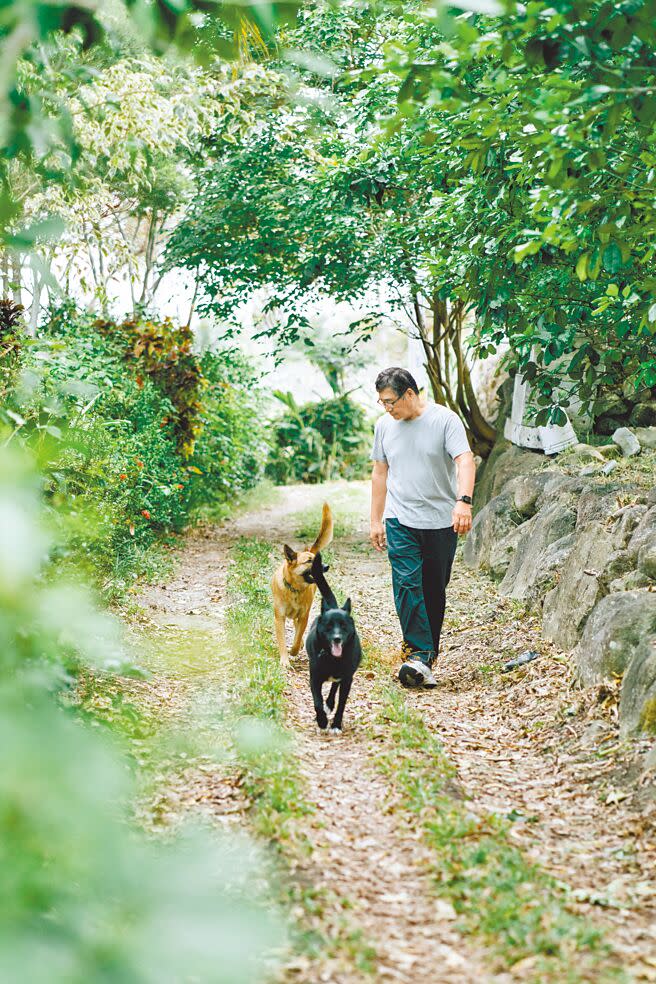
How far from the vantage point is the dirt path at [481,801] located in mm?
3098

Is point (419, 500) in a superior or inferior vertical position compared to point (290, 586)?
superior

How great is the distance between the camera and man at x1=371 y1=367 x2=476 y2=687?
258 inches

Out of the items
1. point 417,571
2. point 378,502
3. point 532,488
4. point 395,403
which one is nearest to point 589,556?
point 417,571

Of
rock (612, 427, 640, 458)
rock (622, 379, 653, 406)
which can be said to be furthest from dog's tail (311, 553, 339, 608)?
rock (622, 379, 653, 406)

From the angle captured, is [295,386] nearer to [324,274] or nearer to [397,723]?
[324,274]

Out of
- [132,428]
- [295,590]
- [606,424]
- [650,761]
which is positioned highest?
[132,428]

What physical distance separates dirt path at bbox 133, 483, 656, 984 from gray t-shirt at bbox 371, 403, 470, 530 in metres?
1.20

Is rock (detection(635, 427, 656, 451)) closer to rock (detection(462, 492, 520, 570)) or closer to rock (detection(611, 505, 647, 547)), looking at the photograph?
rock (detection(462, 492, 520, 570))

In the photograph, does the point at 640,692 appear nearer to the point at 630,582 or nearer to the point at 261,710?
the point at 630,582

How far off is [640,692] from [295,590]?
278 centimetres

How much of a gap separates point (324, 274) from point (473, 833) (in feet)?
32.3

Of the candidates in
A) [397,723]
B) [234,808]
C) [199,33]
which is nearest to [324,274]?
[397,723]

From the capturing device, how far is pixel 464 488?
6293mm

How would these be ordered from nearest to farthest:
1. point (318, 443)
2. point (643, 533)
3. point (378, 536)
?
point (643, 533), point (378, 536), point (318, 443)
